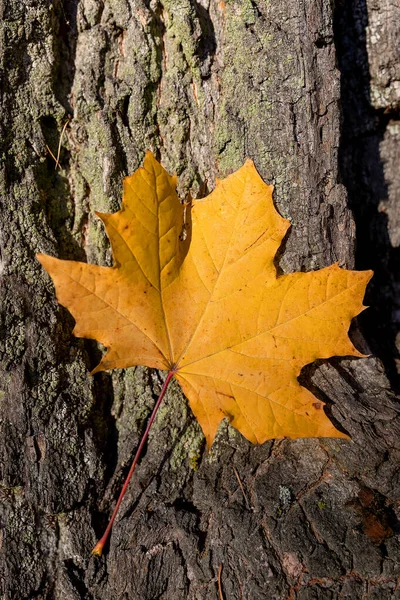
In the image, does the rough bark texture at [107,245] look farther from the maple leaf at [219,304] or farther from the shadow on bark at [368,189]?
the shadow on bark at [368,189]

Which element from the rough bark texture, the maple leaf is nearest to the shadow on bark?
the rough bark texture

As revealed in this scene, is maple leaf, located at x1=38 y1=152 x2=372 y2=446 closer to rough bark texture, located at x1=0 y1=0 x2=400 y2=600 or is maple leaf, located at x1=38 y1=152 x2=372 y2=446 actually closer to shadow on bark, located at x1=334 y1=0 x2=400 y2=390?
rough bark texture, located at x1=0 y1=0 x2=400 y2=600

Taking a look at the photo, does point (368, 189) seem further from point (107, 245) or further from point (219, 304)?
point (107, 245)

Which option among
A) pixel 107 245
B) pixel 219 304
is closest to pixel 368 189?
pixel 219 304

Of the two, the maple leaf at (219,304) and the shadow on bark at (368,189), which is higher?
the shadow on bark at (368,189)

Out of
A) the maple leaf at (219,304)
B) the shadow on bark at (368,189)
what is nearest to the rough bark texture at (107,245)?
the maple leaf at (219,304)
